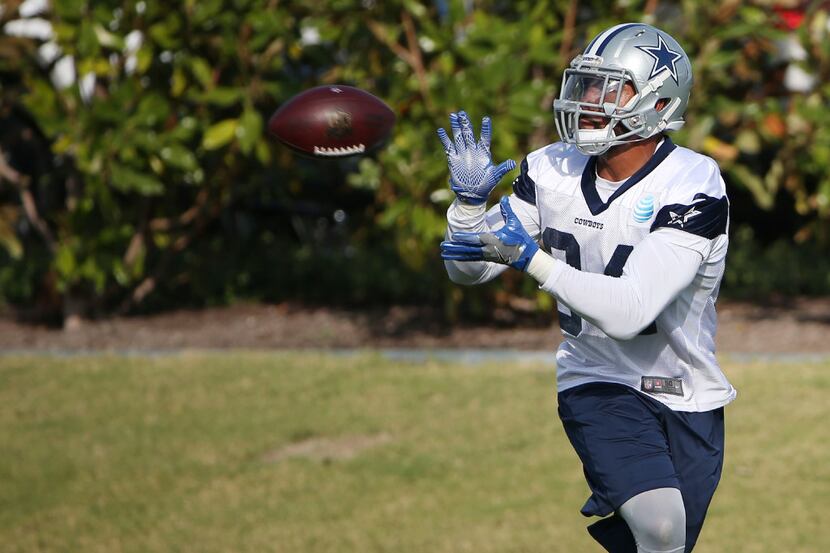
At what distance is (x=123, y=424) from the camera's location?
808 centimetres

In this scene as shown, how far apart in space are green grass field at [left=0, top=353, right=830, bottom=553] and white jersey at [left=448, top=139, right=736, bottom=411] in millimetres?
1853

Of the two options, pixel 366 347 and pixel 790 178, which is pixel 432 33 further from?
pixel 790 178

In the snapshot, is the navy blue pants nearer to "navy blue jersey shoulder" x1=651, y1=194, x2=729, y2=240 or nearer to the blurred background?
"navy blue jersey shoulder" x1=651, y1=194, x2=729, y2=240

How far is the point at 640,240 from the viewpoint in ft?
13.0

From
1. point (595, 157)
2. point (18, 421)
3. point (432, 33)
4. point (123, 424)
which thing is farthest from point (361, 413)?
point (595, 157)

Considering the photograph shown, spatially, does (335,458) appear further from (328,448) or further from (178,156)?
(178,156)

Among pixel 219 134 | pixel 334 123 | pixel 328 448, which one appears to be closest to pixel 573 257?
pixel 334 123

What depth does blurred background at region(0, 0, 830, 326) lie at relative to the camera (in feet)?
31.1

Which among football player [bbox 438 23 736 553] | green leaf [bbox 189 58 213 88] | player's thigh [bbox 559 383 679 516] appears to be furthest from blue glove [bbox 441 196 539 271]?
green leaf [bbox 189 58 213 88]

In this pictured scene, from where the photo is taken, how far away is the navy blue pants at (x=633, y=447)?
159 inches

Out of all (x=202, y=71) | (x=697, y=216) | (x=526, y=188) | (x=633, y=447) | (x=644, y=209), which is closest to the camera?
(x=697, y=216)

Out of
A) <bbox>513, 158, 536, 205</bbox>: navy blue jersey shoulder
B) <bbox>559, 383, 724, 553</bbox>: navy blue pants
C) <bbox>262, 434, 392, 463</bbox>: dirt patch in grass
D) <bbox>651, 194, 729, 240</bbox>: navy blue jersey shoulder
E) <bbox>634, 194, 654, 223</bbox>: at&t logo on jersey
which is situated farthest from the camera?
<bbox>262, 434, 392, 463</bbox>: dirt patch in grass

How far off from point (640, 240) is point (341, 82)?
269 inches

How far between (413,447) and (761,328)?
12.1 ft
